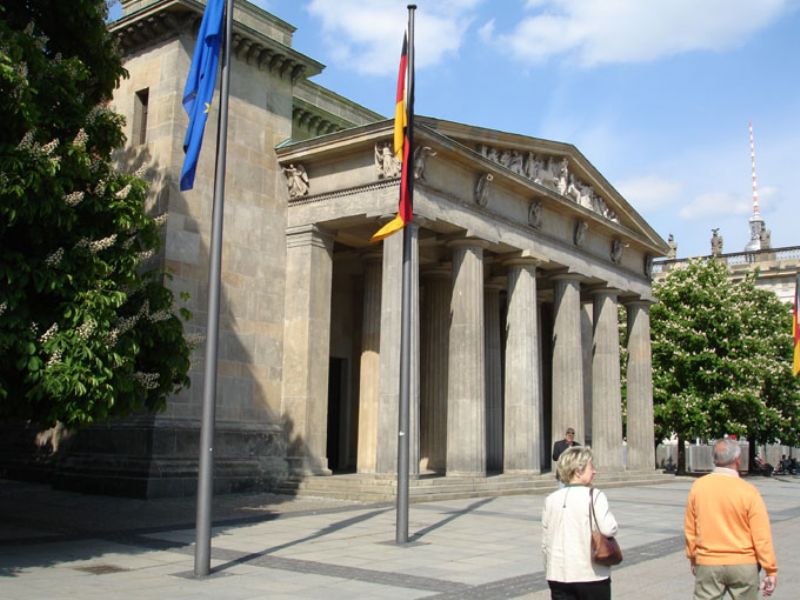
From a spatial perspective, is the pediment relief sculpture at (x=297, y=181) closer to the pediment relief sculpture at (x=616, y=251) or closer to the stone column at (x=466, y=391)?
the stone column at (x=466, y=391)

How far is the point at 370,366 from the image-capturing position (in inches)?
1140

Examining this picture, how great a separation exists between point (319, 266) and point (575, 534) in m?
21.0

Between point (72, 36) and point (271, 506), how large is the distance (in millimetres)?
11971

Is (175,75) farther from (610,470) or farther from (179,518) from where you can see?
(610,470)

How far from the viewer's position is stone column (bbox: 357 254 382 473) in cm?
2847

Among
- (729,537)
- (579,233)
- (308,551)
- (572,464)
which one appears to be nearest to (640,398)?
(579,233)

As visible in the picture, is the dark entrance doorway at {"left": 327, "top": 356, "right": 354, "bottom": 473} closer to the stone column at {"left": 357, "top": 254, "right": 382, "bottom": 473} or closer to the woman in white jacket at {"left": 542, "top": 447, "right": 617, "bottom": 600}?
the stone column at {"left": 357, "top": 254, "right": 382, "bottom": 473}

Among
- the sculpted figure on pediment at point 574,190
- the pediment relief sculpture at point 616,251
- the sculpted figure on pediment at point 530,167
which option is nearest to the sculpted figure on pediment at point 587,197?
the sculpted figure on pediment at point 574,190

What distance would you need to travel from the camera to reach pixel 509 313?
29.9 m

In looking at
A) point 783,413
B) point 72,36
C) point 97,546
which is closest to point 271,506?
point 97,546

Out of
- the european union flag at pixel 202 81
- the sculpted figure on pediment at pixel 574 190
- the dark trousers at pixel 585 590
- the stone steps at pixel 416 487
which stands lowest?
the stone steps at pixel 416 487

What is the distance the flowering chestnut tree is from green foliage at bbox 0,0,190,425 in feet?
108

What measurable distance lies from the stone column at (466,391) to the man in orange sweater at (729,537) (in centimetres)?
1928

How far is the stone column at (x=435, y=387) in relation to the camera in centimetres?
3120
